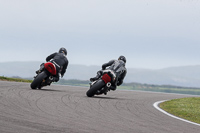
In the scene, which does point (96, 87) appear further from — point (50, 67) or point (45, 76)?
point (45, 76)

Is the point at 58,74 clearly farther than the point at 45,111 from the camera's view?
Yes

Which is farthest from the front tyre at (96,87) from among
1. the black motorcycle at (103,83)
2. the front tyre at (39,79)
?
the front tyre at (39,79)

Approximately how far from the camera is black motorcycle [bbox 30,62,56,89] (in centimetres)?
1716

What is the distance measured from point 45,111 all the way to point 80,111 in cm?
108

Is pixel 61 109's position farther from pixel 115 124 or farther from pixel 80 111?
pixel 115 124

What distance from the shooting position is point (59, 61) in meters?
17.7

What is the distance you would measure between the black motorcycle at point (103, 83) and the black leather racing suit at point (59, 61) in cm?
266

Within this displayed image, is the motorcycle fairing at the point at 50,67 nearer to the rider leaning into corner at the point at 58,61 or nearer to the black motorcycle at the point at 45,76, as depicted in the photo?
the black motorcycle at the point at 45,76

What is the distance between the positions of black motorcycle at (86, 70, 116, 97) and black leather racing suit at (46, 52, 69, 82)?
266 cm

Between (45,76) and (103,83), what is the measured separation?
3.12 meters

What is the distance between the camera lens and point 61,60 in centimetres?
1777

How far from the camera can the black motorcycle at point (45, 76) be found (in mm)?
17156

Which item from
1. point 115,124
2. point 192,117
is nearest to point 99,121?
point 115,124

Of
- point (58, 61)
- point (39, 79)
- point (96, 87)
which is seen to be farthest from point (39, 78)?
point (96, 87)
